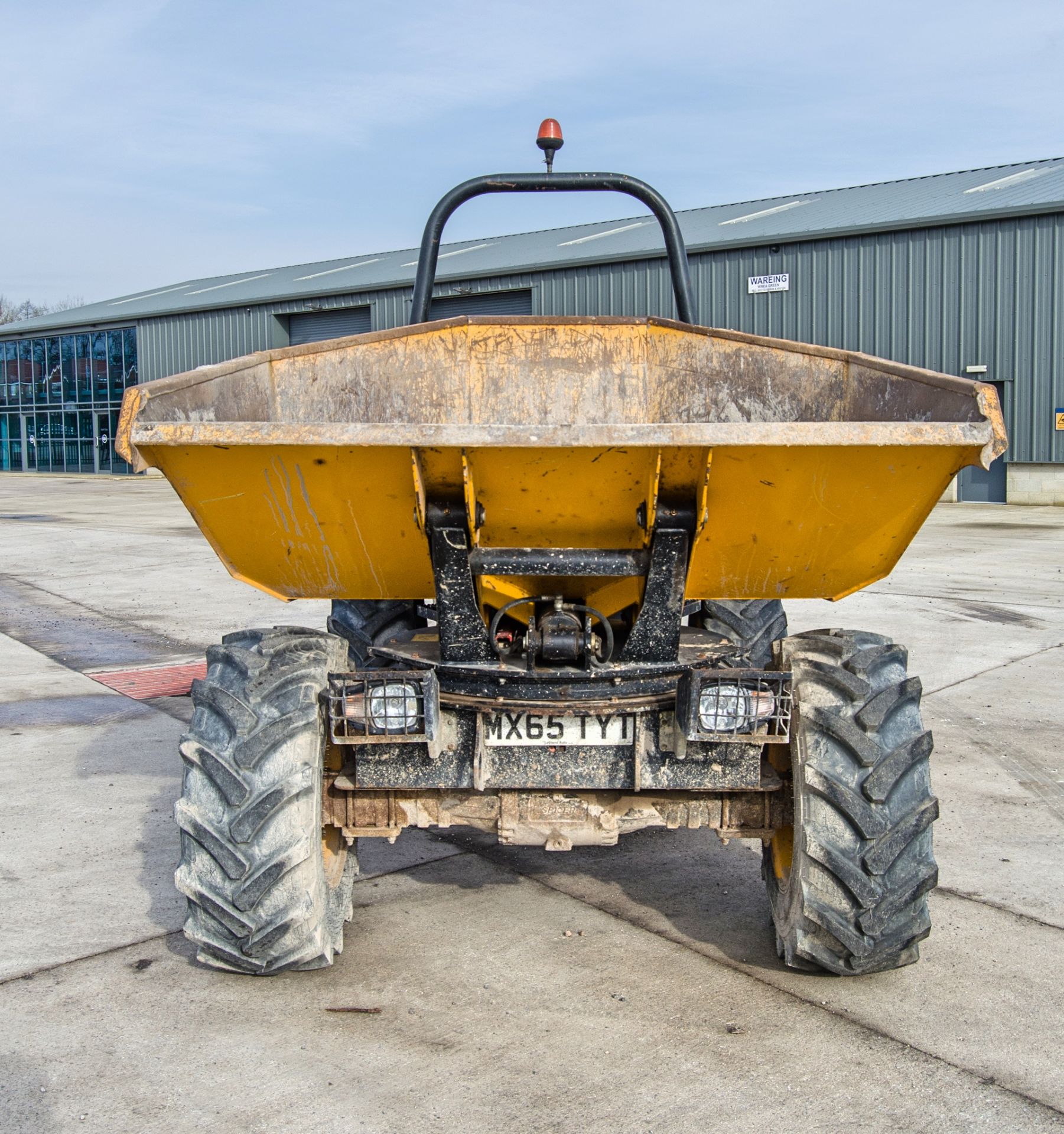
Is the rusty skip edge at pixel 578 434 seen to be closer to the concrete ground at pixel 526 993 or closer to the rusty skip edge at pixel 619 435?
the rusty skip edge at pixel 619 435

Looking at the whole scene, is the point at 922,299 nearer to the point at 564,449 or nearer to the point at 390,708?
the point at 564,449

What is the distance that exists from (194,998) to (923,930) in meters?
2.08

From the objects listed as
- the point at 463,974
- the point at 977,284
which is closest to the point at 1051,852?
the point at 463,974

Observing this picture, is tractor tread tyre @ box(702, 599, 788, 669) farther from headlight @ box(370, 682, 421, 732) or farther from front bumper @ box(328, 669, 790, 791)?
headlight @ box(370, 682, 421, 732)

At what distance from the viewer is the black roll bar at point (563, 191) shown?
405 centimetres

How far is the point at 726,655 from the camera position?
3.45 meters

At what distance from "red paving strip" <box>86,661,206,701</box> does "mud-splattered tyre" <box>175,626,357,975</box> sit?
3926 mm

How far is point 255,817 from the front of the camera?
3113mm

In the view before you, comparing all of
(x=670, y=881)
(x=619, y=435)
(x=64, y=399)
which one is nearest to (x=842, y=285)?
(x=670, y=881)

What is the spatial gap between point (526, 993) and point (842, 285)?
74.5 feet

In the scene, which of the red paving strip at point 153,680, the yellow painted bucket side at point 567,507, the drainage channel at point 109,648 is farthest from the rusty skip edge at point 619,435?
the red paving strip at point 153,680

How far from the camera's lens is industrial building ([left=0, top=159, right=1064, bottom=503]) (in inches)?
878

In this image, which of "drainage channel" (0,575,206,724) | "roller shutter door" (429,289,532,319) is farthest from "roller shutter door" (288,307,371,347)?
"drainage channel" (0,575,206,724)

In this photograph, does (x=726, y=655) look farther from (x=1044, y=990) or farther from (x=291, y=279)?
(x=291, y=279)
